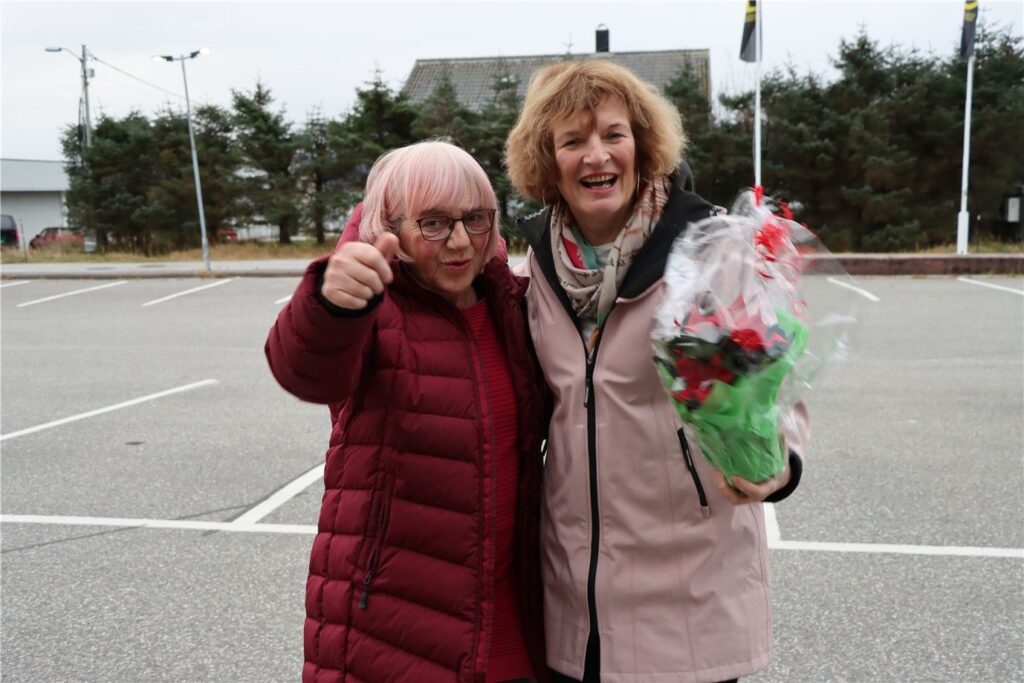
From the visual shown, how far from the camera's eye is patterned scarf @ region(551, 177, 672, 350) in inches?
70.3

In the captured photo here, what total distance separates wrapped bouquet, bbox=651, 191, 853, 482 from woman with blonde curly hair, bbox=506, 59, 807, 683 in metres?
0.10

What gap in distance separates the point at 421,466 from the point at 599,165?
76 cm

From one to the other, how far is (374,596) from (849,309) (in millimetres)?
1140

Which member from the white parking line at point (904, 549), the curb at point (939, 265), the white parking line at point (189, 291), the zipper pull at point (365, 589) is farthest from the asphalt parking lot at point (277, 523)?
the curb at point (939, 265)

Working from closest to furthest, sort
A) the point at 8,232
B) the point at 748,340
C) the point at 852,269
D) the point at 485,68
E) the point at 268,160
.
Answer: the point at 748,340, the point at 852,269, the point at 268,160, the point at 485,68, the point at 8,232

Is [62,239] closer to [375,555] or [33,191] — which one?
[33,191]

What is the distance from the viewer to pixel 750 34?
16.6 meters

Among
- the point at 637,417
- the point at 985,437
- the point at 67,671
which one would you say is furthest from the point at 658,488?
the point at 985,437

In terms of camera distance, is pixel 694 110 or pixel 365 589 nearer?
pixel 365 589

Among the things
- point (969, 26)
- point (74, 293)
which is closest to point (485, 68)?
point (969, 26)

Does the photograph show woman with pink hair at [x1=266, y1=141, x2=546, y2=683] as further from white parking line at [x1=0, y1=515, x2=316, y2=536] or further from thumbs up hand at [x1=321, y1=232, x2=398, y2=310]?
white parking line at [x1=0, y1=515, x2=316, y2=536]

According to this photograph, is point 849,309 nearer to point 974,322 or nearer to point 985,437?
point 985,437

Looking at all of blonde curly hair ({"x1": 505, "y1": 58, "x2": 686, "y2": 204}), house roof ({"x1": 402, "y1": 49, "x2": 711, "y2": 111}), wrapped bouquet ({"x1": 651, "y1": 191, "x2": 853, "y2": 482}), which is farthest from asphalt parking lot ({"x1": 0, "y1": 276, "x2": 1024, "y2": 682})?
house roof ({"x1": 402, "y1": 49, "x2": 711, "y2": 111})

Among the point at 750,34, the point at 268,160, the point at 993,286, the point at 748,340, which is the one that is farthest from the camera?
the point at 268,160
